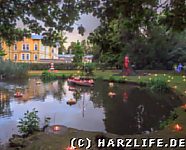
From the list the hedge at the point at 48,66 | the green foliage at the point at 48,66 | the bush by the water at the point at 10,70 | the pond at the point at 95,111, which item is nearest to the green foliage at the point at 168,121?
the pond at the point at 95,111

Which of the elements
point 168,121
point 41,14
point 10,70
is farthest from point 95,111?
point 10,70

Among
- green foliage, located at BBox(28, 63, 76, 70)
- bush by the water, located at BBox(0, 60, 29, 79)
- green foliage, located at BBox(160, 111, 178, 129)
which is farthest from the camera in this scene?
green foliage, located at BBox(28, 63, 76, 70)

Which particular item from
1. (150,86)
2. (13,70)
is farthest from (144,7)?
(13,70)

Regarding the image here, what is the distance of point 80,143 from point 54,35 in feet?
6.76

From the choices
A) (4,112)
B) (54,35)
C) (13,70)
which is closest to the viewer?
(54,35)

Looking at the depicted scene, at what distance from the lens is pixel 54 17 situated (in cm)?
557

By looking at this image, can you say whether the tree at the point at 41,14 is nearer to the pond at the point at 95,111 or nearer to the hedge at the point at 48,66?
the pond at the point at 95,111

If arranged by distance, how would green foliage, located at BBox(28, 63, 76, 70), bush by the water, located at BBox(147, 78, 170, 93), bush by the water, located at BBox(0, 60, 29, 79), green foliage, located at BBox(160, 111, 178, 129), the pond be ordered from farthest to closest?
1. green foliage, located at BBox(28, 63, 76, 70)
2. bush by the water, located at BBox(0, 60, 29, 79)
3. bush by the water, located at BBox(147, 78, 170, 93)
4. the pond
5. green foliage, located at BBox(160, 111, 178, 129)

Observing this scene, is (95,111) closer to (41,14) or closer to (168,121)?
(168,121)

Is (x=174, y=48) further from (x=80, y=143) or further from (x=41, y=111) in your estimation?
(x=80, y=143)

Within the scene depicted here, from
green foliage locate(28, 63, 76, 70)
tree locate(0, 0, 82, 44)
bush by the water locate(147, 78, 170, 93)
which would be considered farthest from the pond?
green foliage locate(28, 63, 76, 70)

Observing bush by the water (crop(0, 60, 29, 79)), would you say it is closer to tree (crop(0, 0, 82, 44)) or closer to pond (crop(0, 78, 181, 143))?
pond (crop(0, 78, 181, 143))

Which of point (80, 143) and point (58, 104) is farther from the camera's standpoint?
point (58, 104)

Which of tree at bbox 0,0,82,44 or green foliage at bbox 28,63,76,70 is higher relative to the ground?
tree at bbox 0,0,82,44
